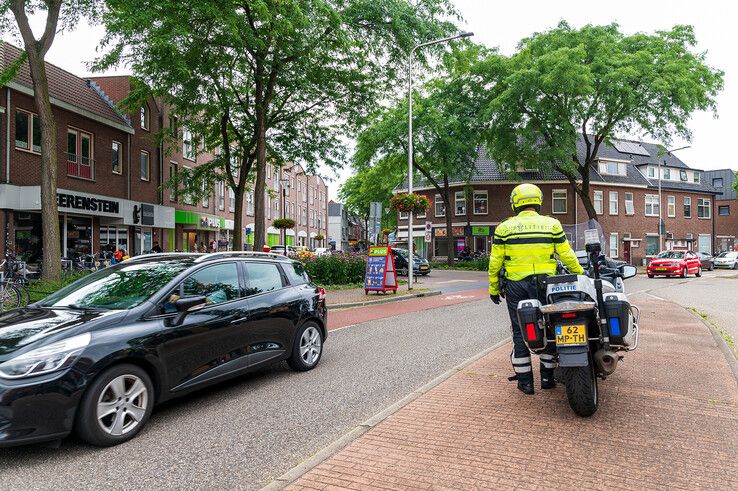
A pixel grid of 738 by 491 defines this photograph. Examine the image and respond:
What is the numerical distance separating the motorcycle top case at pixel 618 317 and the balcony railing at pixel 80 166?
22717 mm

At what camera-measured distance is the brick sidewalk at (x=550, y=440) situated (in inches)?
128

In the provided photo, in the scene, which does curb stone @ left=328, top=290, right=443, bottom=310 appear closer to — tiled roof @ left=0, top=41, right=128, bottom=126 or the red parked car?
tiled roof @ left=0, top=41, right=128, bottom=126

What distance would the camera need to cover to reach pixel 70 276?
13.1 metres

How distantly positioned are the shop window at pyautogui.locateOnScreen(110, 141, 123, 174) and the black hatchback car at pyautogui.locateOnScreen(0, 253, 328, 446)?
21505 millimetres

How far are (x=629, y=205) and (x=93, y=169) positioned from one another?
4232 cm

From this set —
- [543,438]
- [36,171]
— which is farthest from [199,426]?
[36,171]

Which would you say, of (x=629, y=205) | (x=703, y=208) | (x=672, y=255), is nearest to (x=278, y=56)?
(x=672, y=255)

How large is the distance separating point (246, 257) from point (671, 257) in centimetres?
3206

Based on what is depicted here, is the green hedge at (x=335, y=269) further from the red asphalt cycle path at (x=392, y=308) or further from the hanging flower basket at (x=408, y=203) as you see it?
A: the red asphalt cycle path at (x=392, y=308)

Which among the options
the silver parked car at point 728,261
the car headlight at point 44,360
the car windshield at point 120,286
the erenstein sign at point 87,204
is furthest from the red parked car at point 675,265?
the car headlight at point 44,360

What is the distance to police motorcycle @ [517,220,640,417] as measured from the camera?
13.6ft

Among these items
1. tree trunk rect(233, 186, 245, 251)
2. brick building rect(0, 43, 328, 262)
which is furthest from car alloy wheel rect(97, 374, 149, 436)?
brick building rect(0, 43, 328, 262)

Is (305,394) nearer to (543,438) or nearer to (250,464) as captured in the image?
(250,464)

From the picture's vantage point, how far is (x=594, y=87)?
27953 millimetres
